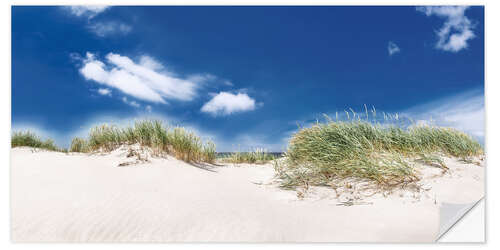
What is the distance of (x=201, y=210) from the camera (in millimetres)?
2465

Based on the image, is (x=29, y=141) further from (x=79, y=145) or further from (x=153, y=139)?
(x=153, y=139)

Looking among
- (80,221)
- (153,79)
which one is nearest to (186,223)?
(80,221)

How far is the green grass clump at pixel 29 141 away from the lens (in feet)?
15.8

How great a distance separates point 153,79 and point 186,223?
2.24 m

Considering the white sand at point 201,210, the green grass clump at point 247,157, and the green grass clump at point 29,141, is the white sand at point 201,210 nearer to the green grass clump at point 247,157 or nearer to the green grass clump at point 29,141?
the green grass clump at point 29,141

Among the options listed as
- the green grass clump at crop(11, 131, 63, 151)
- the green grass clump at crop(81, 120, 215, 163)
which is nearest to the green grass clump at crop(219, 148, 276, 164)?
the green grass clump at crop(81, 120, 215, 163)

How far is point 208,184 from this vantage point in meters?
3.39

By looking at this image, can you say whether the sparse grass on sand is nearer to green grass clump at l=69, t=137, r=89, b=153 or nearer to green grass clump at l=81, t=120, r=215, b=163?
green grass clump at l=81, t=120, r=215, b=163

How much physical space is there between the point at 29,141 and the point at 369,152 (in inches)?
209

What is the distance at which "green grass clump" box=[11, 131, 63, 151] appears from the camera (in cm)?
483

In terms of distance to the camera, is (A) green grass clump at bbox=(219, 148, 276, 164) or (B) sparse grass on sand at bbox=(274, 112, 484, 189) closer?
(B) sparse grass on sand at bbox=(274, 112, 484, 189)

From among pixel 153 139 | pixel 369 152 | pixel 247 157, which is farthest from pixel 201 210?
pixel 247 157

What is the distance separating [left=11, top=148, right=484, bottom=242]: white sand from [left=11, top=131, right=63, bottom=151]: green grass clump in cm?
194

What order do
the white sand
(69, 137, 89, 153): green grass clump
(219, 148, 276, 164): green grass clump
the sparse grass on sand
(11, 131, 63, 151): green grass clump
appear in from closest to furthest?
the white sand, the sparse grass on sand, (11, 131, 63, 151): green grass clump, (69, 137, 89, 153): green grass clump, (219, 148, 276, 164): green grass clump
